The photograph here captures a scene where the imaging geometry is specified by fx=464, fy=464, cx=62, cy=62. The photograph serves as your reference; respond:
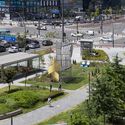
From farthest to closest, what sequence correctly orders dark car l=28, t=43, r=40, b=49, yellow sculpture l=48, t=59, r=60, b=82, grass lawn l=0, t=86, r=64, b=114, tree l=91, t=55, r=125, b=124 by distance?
1. dark car l=28, t=43, r=40, b=49
2. yellow sculpture l=48, t=59, r=60, b=82
3. grass lawn l=0, t=86, r=64, b=114
4. tree l=91, t=55, r=125, b=124

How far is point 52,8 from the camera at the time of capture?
147m

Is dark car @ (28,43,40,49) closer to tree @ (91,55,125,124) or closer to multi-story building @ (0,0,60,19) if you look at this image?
tree @ (91,55,125,124)

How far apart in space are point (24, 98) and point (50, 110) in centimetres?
236

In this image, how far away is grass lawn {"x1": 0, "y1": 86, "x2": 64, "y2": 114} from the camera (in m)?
32.2

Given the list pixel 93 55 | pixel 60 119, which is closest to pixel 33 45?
pixel 93 55

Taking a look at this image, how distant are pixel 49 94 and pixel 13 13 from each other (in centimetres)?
10305

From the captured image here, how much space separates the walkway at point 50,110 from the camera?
97.2 feet

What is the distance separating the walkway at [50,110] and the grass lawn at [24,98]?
781 millimetres

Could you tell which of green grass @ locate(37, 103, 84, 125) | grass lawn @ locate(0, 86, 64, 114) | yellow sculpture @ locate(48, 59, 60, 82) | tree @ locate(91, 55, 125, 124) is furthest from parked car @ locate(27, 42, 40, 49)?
tree @ locate(91, 55, 125, 124)

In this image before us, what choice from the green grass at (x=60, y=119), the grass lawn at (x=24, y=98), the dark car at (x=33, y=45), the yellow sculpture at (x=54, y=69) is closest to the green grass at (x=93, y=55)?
the dark car at (x=33, y=45)

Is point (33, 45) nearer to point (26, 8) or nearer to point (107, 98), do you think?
point (107, 98)

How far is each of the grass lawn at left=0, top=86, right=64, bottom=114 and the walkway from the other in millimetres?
781

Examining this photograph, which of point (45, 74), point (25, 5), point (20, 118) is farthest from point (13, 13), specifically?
point (20, 118)

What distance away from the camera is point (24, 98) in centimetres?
3375
